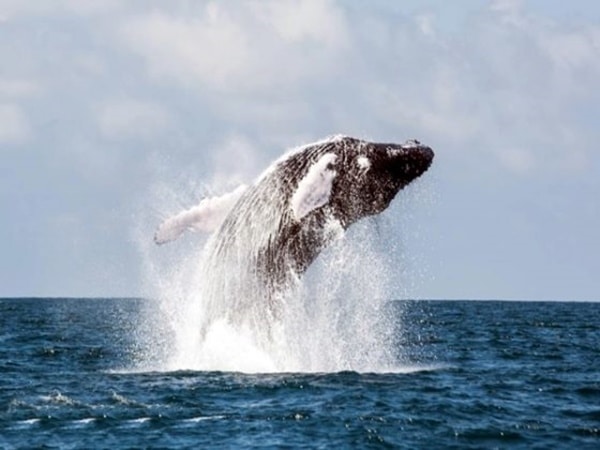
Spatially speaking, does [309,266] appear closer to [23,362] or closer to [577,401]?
[577,401]

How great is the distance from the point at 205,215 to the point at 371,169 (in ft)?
11.0

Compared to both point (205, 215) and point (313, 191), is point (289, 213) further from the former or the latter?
point (205, 215)

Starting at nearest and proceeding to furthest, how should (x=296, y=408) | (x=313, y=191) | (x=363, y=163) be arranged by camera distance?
(x=296, y=408)
(x=313, y=191)
(x=363, y=163)

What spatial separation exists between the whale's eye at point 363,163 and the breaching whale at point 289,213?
1cm

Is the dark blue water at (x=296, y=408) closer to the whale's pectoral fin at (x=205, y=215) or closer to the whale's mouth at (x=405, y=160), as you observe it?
the whale's pectoral fin at (x=205, y=215)

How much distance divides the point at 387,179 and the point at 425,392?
3736mm

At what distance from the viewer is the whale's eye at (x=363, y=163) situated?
19.2m

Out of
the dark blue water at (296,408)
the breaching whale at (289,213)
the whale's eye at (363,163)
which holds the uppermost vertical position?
the whale's eye at (363,163)

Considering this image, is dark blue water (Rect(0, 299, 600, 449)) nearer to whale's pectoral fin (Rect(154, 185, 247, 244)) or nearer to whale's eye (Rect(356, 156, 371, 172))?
whale's pectoral fin (Rect(154, 185, 247, 244))

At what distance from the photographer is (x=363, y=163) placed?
19.2 meters

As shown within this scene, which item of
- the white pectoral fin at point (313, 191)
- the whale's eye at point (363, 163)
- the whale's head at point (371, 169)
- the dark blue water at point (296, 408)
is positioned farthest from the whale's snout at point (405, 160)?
the dark blue water at point (296, 408)

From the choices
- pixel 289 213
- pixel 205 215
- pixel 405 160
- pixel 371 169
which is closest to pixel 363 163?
pixel 371 169

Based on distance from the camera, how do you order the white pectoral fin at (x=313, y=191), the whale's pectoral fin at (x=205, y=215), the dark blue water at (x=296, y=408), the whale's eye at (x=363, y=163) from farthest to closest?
the whale's pectoral fin at (x=205, y=215)
the whale's eye at (x=363, y=163)
the white pectoral fin at (x=313, y=191)
the dark blue water at (x=296, y=408)

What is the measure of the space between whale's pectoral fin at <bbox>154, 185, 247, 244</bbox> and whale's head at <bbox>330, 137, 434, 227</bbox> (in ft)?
6.63
